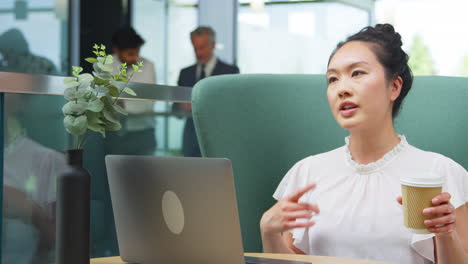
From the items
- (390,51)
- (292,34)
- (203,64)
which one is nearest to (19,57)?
(203,64)

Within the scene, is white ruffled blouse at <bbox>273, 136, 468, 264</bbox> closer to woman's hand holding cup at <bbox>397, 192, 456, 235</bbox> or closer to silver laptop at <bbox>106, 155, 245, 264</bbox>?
woman's hand holding cup at <bbox>397, 192, 456, 235</bbox>

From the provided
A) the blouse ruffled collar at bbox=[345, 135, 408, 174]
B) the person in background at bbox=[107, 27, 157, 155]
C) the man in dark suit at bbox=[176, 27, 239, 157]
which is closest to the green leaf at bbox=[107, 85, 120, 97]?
the blouse ruffled collar at bbox=[345, 135, 408, 174]

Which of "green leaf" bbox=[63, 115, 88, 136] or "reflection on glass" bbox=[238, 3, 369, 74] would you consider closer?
"green leaf" bbox=[63, 115, 88, 136]

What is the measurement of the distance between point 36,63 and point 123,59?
8.25ft

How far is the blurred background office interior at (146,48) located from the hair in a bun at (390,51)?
0.05m

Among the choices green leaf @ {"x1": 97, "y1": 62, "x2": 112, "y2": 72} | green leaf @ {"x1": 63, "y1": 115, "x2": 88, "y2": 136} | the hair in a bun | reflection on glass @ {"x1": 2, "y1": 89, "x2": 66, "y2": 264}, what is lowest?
reflection on glass @ {"x1": 2, "y1": 89, "x2": 66, "y2": 264}

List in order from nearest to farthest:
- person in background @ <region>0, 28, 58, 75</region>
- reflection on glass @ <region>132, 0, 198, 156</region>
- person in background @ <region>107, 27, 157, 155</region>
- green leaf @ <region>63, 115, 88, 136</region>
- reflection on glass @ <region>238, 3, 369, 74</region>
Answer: green leaf @ <region>63, 115, 88, 136</region>, person in background @ <region>107, 27, 157, 155</region>, person in background @ <region>0, 28, 58, 75</region>, reflection on glass @ <region>132, 0, 198, 156</region>, reflection on glass @ <region>238, 3, 369, 74</region>

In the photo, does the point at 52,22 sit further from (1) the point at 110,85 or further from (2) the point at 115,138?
(1) the point at 110,85

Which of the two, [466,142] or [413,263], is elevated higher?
[466,142]

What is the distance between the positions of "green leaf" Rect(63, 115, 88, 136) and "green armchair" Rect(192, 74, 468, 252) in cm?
65

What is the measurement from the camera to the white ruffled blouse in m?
1.47

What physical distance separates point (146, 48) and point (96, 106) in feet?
22.0

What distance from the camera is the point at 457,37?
310 inches

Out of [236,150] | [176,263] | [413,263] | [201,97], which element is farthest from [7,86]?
[413,263]
